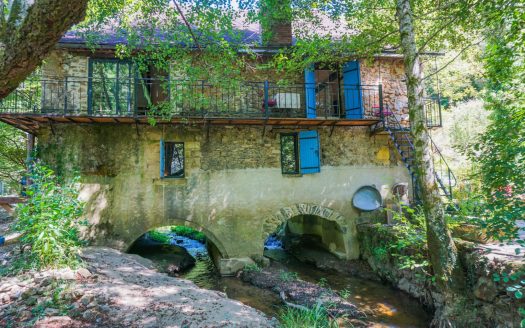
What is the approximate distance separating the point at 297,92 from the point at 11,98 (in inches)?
365

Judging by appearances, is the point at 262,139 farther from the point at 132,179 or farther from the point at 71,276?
the point at 71,276

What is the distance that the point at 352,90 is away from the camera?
11.0 metres

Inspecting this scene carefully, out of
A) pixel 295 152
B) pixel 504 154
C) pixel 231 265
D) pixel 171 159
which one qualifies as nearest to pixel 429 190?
pixel 504 154

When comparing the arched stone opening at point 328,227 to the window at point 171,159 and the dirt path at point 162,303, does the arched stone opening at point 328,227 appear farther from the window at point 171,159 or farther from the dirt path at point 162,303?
the dirt path at point 162,303

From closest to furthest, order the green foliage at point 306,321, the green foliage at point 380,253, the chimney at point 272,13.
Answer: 1. the green foliage at point 306,321
2. the chimney at point 272,13
3. the green foliage at point 380,253

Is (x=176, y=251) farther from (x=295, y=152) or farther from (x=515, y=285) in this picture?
(x=515, y=285)

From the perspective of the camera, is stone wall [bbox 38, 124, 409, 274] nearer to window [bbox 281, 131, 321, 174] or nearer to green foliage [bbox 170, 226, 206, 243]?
window [bbox 281, 131, 321, 174]

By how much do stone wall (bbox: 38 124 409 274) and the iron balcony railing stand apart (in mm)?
606

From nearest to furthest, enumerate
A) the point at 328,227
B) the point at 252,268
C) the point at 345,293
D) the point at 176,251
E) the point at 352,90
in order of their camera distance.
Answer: the point at 345,293 < the point at 252,268 < the point at 352,90 < the point at 328,227 < the point at 176,251

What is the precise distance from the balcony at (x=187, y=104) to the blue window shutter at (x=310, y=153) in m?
0.41

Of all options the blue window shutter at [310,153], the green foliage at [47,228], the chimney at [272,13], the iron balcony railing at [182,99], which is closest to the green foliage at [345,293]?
the blue window shutter at [310,153]

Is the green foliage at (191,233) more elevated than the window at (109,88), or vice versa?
the window at (109,88)

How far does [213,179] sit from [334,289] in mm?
4817

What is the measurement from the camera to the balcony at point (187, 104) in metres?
8.71
